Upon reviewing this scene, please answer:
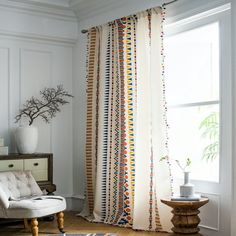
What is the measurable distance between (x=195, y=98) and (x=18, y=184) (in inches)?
86.9

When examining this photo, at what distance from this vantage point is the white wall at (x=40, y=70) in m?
6.08

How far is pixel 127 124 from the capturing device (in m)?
5.44

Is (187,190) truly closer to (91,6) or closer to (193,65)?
(193,65)

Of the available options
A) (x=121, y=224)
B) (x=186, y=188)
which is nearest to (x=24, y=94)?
(x=121, y=224)

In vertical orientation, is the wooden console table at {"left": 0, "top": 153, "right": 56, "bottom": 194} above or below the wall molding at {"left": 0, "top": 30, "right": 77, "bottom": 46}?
below

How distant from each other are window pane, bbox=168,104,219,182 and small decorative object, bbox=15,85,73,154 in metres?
1.73

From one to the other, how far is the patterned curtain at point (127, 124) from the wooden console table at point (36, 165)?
506 millimetres

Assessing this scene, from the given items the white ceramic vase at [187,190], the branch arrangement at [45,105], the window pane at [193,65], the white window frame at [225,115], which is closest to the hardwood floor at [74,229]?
the white ceramic vase at [187,190]

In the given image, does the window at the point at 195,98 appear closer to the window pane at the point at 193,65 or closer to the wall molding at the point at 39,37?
the window pane at the point at 193,65

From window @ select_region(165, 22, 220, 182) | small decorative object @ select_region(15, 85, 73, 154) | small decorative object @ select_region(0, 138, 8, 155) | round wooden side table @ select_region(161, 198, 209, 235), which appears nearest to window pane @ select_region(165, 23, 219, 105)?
window @ select_region(165, 22, 220, 182)

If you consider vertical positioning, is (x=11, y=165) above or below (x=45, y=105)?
below

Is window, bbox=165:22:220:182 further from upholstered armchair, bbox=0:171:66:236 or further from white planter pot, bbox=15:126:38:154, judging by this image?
white planter pot, bbox=15:126:38:154

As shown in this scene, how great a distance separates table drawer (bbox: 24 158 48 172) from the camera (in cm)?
574

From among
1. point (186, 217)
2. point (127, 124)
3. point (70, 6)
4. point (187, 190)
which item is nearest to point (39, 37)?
point (70, 6)
